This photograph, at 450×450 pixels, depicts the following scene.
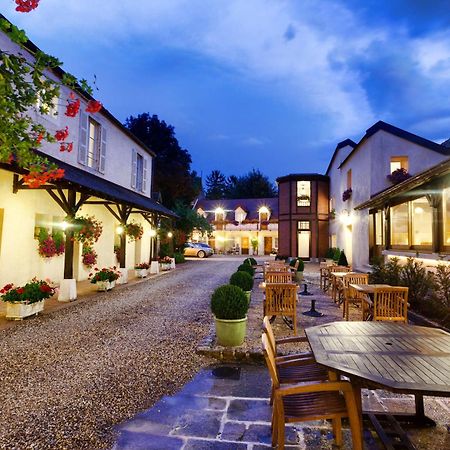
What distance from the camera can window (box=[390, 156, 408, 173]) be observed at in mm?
12906

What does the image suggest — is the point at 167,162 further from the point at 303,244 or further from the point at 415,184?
the point at 415,184

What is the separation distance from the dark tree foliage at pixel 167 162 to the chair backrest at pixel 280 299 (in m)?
21.3

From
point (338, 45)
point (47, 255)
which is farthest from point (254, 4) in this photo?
point (47, 255)

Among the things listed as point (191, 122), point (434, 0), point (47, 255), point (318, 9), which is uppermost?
point (191, 122)

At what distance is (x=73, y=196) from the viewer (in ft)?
26.6

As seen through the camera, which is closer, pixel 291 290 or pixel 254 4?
pixel 291 290

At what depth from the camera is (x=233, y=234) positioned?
35.4 m

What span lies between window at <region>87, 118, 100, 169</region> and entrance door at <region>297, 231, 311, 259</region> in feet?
54.0

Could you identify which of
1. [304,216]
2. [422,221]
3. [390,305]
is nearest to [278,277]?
[390,305]

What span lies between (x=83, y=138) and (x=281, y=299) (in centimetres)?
920

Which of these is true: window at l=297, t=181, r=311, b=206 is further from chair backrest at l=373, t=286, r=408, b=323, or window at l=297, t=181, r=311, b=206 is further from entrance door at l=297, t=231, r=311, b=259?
chair backrest at l=373, t=286, r=408, b=323

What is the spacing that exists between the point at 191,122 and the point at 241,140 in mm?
31594

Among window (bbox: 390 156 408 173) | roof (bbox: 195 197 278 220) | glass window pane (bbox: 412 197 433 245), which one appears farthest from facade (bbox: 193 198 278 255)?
glass window pane (bbox: 412 197 433 245)

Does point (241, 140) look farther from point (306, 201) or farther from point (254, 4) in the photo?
point (306, 201)
